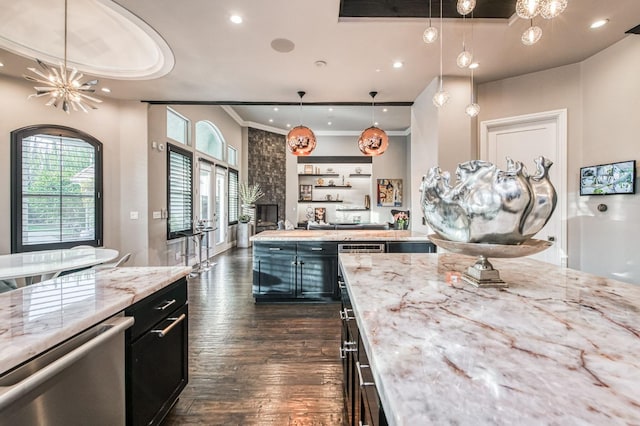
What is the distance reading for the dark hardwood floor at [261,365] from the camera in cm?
172

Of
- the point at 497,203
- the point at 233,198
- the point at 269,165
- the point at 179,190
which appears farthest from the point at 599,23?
the point at 233,198

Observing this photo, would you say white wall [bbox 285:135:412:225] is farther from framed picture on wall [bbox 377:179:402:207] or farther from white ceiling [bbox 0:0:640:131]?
white ceiling [bbox 0:0:640:131]

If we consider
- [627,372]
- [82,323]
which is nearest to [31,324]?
[82,323]

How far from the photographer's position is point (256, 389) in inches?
76.0

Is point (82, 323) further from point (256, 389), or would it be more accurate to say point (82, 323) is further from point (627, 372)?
point (627, 372)

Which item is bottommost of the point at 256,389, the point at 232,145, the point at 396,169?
the point at 256,389

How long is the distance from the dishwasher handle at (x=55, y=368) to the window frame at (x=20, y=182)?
3823 mm

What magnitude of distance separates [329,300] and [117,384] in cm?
265

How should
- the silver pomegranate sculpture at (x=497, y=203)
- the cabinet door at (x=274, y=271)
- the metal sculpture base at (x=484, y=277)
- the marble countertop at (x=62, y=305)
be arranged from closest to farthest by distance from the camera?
the marble countertop at (x=62, y=305)
the silver pomegranate sculpture at (x=497, y=203)
the metal sculpture base at (x=484, y=277)
the cabinet door at (x=274, y=271)

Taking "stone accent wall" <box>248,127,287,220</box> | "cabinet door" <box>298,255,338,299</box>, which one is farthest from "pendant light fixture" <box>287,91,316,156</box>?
"stone accent wall" <box>248,127,287,220</box>

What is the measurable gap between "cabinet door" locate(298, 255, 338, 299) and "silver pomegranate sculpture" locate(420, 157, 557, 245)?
2.42 metres

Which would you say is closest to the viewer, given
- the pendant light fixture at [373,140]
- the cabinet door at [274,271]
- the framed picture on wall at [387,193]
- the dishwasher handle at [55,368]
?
the dishwasher handle at [55,368]

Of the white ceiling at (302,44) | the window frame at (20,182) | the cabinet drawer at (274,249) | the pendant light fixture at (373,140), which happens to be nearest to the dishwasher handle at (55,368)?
the cabinet drawer at (274,249)

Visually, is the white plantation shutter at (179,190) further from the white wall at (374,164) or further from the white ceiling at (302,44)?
the white wall at (374,164)
